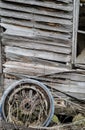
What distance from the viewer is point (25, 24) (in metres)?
6.98

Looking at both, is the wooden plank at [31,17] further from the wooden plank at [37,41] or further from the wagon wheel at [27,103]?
the wagon wheel at [27,103]

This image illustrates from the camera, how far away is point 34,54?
711cm

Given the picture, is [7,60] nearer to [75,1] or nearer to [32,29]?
[32,29]

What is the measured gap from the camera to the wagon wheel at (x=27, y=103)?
684 centimetres

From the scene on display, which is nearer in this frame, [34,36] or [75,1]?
[75,1]

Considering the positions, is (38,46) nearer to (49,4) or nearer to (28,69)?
(28,69)

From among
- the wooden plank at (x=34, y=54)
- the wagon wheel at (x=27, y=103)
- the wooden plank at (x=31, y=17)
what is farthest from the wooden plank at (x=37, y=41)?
the wagon wheel at (x=27, y=103)

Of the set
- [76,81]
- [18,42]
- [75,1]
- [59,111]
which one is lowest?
[59,111]

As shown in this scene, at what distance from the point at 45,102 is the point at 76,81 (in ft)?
2.19

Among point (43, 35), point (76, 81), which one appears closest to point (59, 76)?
point (76, 81)

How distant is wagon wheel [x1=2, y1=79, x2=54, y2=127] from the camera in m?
6.84

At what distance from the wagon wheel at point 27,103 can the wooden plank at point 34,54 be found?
0.49m

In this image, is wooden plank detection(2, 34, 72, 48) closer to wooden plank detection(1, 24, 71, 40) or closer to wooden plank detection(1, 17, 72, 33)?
wooden plank detection(1, 24, 71, 40)

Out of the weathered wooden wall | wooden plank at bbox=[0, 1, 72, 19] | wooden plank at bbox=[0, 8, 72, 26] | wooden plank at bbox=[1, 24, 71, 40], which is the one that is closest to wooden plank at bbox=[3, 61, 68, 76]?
the weathered wooden wall
